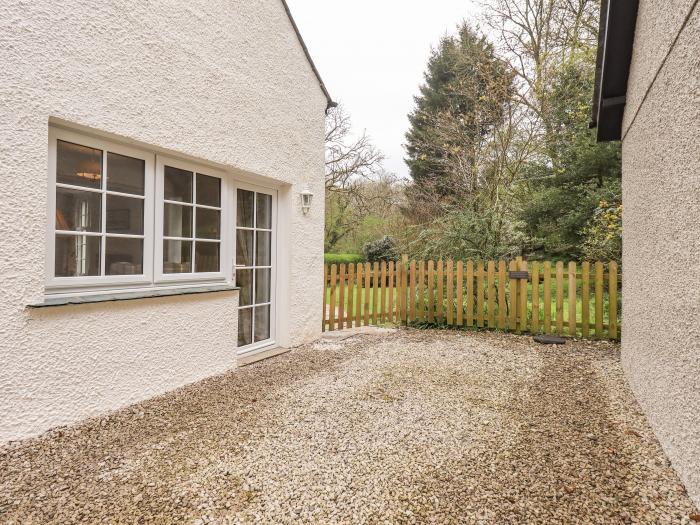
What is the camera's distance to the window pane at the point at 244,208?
16.6 ft

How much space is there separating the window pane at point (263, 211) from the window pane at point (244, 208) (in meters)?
0.13

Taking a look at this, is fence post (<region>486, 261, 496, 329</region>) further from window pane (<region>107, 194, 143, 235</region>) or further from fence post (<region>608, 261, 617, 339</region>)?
window pane (<region>107, 194, 143, 235</region>)

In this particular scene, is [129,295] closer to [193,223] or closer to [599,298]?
[193,223]

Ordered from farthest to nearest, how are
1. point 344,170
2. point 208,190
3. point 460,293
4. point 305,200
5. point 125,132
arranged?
point 344,170 < point 460,293 < point 305,200 < point 208,190 < point 125,132

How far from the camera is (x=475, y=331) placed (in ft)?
24.0

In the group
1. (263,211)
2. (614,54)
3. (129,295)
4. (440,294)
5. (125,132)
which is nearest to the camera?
(125,132)

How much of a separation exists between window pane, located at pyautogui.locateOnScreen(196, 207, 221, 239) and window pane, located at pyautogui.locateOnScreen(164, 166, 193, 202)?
23cm

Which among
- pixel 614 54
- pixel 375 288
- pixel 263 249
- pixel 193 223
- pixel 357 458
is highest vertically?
pixel 614 54

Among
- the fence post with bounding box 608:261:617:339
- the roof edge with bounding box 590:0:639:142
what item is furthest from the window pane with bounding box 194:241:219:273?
the fence post with bounding box 608:261:617:339

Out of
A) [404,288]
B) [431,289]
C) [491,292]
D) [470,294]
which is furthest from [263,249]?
[491,292]

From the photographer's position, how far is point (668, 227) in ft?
9.14

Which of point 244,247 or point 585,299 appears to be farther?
point 585,299

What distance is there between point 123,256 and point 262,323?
90.7 inches

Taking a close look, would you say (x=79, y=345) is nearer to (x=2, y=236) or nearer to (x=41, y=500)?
(x=2, y=236)
